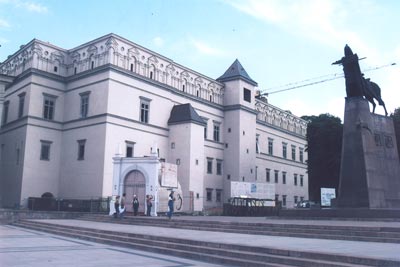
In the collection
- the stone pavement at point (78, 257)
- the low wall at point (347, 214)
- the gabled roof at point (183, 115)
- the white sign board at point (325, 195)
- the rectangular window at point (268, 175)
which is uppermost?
the gabled roof at point (183, 115)

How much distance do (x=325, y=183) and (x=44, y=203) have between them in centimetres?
3157

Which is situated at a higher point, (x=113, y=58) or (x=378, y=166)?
(x=113, y=58)

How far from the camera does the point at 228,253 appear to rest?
37.7ft

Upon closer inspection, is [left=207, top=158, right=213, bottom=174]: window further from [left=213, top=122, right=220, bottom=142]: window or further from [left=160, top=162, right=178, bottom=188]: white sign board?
[left=160, top=162, right=178, bottom=188]: white sign board

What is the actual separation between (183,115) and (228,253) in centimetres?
3023

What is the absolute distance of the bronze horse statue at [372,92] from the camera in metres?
22.2

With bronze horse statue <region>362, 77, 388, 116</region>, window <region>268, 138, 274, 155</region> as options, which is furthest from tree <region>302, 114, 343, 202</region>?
bronze horse statue <region>362, 77, 388, 116</region>

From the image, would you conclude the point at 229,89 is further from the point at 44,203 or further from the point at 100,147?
the point at 44,203

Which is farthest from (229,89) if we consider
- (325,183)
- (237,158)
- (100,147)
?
(100,147)

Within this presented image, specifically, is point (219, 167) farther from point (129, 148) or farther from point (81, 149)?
point (81, 149)

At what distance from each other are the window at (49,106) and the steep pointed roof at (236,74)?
796 inches

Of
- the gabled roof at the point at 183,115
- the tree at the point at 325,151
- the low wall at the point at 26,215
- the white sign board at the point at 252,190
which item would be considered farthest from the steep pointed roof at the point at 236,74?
the low wall at the point at 26,215

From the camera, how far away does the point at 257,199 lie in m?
38.2

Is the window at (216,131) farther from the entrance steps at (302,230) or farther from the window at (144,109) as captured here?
the entrance steps at (302,230)
